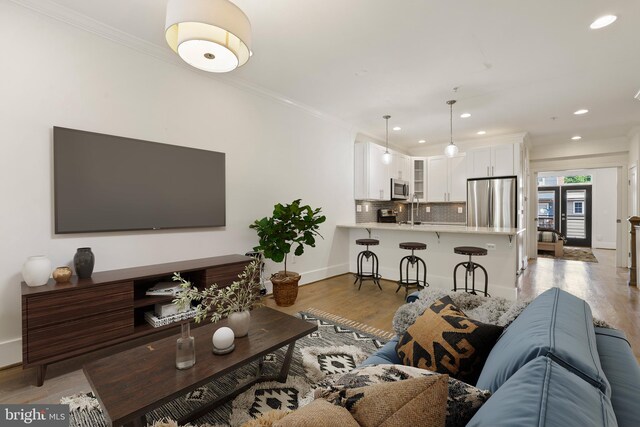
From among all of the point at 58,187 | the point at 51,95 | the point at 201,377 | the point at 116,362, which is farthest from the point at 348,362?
the point at 51,95

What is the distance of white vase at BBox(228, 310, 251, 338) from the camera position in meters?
1.77

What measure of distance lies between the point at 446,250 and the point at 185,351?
13.1 feet

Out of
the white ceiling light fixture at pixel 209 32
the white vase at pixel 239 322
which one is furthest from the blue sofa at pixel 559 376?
the white ceiling light fixture at pixel 209 32

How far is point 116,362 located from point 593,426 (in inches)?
74.0

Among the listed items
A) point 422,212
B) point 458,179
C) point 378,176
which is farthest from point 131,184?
point 422,212

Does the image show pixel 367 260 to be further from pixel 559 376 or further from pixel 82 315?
→ pixel 559 376

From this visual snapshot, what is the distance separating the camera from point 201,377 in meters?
1.40

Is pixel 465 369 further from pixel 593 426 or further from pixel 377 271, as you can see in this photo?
pixel 377 271

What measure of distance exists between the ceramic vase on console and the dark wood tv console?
5 cm

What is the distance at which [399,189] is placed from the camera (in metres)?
6.45

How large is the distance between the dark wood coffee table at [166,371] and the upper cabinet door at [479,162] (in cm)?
558

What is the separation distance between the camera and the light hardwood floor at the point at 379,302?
203 centimetres

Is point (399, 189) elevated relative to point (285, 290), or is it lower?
elevated

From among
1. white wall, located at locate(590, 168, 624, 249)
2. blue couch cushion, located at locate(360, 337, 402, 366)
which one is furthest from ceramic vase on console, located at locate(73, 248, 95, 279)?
white wall, located at locate(590, 168, 624, 249)
